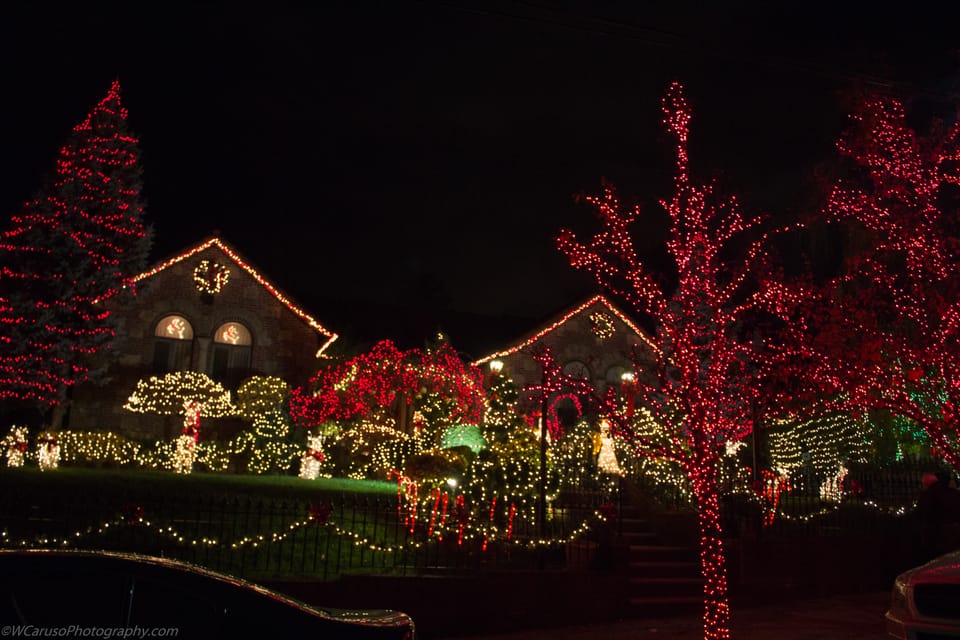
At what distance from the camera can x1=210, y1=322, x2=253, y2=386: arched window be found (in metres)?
21.9

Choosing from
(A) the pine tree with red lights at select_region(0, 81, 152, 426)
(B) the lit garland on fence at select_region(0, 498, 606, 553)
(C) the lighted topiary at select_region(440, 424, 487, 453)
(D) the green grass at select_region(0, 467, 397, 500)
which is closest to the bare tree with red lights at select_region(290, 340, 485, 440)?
(C) the lighted topiary at select_region(440, 424, 487, 453)

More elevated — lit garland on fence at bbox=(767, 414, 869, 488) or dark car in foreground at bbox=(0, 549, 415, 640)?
lit garland on fence at bbox=(767, 414, 869, 488)

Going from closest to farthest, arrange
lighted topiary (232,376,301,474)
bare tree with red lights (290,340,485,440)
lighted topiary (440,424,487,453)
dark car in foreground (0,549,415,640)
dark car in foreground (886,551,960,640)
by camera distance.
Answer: dark car in foreground (0,549,415,640) → dark car in foreground (886,551,960,640) → lighted topiary (440,424,487,453) → lighted topiary (232,376,301,474) → bare tree with red lights (290,340,485,440)

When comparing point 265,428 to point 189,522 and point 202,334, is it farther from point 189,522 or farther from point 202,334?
point 189,522

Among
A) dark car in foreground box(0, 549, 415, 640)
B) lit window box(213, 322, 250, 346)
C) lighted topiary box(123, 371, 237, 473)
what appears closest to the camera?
dark car in foreground box(0, 549, 415, 640)

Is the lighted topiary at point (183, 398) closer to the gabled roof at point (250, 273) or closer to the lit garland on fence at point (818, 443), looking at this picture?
the gabled roof at point (250, 273)

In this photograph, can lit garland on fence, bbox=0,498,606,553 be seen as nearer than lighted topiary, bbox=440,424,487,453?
Yes

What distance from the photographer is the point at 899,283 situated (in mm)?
13492

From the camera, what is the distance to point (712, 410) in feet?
27.1

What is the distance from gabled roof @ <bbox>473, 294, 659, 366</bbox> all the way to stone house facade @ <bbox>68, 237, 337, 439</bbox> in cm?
528

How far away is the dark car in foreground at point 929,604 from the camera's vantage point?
7035 mm

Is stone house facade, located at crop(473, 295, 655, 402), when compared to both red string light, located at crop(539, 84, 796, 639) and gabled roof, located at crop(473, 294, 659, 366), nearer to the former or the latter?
gabled roof, located at crop(473, 294, 659, 366)

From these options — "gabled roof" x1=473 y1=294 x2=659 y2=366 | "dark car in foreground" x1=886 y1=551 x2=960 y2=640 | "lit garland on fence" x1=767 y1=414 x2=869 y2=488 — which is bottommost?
"dark car in foreground" x1=886 y1=551 x2=960 y2=640

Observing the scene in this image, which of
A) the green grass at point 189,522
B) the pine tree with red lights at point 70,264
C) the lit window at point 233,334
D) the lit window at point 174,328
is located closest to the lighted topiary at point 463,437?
the green grass at point 189,522
